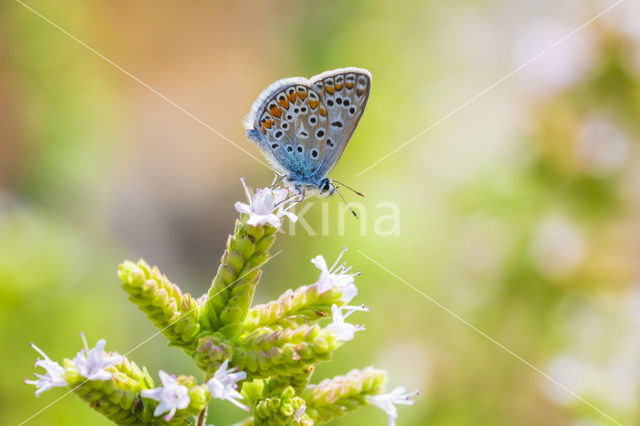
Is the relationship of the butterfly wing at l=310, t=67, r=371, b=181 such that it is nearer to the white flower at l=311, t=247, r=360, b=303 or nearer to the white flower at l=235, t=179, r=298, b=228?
the white flower at l=235, t=179, r=298, b=228

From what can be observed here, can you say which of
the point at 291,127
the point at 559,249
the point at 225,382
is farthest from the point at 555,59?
the point at 225,382

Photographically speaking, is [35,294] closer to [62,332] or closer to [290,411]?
[62,332]

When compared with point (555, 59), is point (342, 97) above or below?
below

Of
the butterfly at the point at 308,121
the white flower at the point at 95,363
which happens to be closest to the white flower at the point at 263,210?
the white flower at the point at 95,363

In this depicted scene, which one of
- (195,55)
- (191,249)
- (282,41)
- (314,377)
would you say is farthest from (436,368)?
(195,55)

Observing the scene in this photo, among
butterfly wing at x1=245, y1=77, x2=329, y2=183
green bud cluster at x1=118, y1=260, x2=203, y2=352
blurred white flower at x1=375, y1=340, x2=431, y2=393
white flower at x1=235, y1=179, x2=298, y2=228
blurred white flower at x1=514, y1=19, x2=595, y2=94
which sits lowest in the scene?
green bud cluster at x1=118, y1=260, x2=203, y2=352

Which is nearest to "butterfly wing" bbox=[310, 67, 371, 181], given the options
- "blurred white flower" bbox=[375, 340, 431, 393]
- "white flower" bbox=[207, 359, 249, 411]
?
"white flower" bbox=[207, 359, 249, 411]

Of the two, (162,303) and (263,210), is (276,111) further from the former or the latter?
(162,303)
